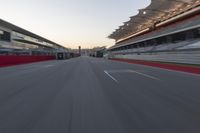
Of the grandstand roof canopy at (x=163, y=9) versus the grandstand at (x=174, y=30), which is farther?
the grandstand roof canopy at (x=163, y=9)

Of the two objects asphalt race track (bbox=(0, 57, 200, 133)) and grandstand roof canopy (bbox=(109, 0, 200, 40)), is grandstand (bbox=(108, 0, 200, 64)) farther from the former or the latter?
asphalt race track (bbox=(0, 57, 200, 133))

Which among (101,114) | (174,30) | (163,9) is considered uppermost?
(163,9)

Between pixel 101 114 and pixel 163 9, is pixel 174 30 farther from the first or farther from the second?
pixel 101 114

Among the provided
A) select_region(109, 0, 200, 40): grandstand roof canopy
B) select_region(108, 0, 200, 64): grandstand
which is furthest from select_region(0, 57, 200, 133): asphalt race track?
select_region(109, 0, 200, 40): grandstand roof canopy

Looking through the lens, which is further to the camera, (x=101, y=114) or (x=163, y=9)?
(x=163, y=9)

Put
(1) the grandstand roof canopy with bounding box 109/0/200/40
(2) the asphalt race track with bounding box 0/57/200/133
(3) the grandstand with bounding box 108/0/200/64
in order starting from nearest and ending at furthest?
1. (2) the asphalt race track with bounding box 0/57/200/133
2. (3) the grandstand with bounding box 108/0/200/64
3. (1) the grandstand roof canopy with bounding box 109/0/200/40

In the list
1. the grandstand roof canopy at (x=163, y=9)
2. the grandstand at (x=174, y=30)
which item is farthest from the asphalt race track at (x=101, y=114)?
the grandstand roof canopy at (x=163, y=9)

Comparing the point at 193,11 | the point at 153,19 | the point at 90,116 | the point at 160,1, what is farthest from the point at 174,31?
the point at 90,116

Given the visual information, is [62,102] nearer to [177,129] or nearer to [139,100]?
[139,100]

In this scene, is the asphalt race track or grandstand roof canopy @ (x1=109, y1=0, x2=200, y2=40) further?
grandstand roof canopy @ (x1=109, y1=0, x2=200, y2=40)

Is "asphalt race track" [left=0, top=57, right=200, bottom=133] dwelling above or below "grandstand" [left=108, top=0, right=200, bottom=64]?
below

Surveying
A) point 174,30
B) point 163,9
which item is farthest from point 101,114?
point 163,9

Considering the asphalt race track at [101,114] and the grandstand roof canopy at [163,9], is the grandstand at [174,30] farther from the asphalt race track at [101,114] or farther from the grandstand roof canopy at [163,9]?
the asphalt race track at [101,114]

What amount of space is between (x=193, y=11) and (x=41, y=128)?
34022 millimetres
